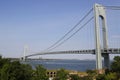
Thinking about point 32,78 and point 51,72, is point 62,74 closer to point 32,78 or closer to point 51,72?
point 32,78

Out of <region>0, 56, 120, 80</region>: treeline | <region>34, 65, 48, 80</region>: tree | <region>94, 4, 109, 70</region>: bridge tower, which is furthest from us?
<region>94, 4, 109, 70</region>: bridge tower

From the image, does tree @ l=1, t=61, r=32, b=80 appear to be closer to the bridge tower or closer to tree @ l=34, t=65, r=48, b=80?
tree @ l=34, t=65, r=48, b=80

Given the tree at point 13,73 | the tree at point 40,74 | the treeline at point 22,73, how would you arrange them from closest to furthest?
1. the tree at point 13,73
2. the treeline at point 22,73
3. the tree at point 40,74

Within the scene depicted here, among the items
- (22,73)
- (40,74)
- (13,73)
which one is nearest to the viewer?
(13,73)

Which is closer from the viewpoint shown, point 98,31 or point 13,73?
point 13,73

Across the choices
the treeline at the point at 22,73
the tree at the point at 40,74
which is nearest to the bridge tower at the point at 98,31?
the treeline at the point at 22,73

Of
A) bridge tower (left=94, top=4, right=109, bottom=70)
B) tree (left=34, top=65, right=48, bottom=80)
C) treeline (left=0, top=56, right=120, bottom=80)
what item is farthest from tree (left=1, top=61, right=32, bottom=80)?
bridge tower (left=94, top=4, right=109, bottom=70)

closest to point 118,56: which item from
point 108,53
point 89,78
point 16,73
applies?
point 108,53

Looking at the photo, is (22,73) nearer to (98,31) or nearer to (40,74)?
(40,74)

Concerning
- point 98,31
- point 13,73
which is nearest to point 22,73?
point 13,73

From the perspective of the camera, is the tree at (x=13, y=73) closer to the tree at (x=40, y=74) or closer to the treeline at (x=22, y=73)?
the treeline at (x=22, y=73)

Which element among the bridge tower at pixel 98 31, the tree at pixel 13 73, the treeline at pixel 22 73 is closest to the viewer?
the tree at pixel 13 73

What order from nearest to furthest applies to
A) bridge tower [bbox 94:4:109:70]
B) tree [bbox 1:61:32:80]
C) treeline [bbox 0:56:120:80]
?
1. tree [bbox 1:61:32:80]
2. treeline [bbox 0:56:120:80]
3. bridge tower [bbox 94:4:109:70]

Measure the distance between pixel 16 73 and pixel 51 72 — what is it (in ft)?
78.8
